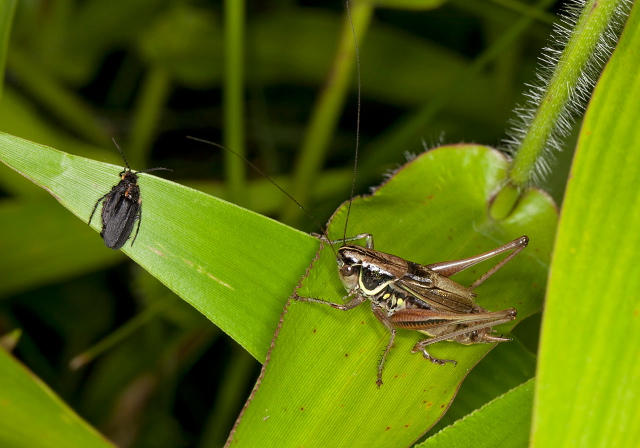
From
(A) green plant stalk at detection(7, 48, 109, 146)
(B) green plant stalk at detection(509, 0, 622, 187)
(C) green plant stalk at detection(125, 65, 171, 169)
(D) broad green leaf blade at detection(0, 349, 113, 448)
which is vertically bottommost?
(D) broad green leaf blade at detection(0, 349, 113, 448)

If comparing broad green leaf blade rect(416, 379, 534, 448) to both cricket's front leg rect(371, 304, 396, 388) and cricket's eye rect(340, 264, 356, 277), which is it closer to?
cricket's front leg rect(371, 304, 396, 388)

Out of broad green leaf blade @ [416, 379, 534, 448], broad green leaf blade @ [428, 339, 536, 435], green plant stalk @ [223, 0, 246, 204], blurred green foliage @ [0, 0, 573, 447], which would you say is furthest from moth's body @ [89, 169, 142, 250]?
green plant stalk @ [223, 0, 246, 204]

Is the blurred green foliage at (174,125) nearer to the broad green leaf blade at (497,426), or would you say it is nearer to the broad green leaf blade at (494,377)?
the broad green leaf blade at (494,377)

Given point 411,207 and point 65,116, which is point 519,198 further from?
point 65,116

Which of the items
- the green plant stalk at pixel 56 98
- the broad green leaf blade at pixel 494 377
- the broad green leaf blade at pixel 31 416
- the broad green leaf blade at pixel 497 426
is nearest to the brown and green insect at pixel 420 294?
the broad green leaf blade at pixel 494 377

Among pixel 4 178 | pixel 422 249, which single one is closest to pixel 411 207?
pixel 422 249
